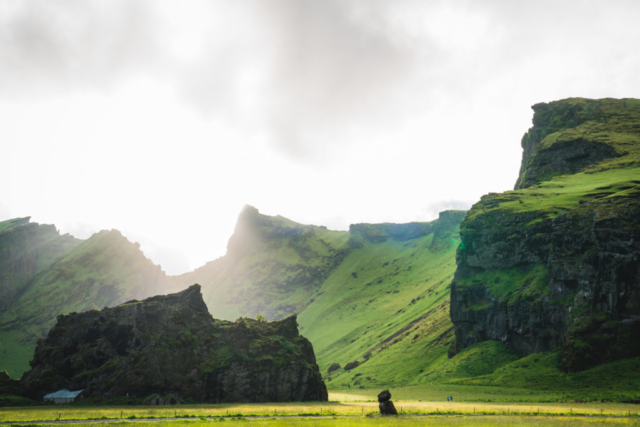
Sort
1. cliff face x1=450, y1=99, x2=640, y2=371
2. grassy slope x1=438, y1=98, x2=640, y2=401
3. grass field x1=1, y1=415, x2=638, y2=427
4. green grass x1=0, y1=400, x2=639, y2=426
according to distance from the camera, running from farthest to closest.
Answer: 1. cliff face x1=450, y1=99, x2=640, y2=371
2. grassy slope x1=438, y1=98, x2=640, y2=401
3. green grass x1=0, y1=400, x2=639, y2=426
4. grass field x1=1, y1=415, x2=638, y2=427

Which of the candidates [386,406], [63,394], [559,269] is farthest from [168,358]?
[559,269]

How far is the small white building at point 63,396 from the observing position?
290 feet

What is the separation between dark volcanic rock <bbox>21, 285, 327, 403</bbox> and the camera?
312ft

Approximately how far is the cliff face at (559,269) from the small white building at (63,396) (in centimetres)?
13138

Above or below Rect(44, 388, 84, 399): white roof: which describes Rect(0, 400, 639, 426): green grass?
below

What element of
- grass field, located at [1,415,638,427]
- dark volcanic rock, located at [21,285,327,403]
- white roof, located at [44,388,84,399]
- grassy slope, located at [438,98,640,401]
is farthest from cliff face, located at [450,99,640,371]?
white roof, located at [44,388,84,399]

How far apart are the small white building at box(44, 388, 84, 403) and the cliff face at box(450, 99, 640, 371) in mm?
131383

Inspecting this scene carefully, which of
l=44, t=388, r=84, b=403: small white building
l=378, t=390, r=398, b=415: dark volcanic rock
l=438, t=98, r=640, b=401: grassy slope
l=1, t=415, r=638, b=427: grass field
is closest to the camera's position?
l=1, t=415, r=638, b=427: grass field

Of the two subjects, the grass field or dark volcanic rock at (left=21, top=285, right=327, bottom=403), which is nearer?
the grass field

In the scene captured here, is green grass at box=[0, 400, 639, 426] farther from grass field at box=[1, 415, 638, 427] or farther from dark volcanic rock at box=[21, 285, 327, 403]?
dark volcanic rock at box=[21, 285, 327, 403]

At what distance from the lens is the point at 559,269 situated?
135 meters

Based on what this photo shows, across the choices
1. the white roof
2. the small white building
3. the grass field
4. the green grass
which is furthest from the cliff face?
the white roof

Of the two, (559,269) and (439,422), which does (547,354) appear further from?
(439,422)

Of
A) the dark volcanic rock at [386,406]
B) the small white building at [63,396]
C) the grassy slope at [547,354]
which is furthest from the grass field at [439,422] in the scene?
the small white building at [63,396]
